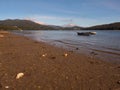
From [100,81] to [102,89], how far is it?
96 centimetres

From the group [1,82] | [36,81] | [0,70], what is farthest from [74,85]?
[0,70]

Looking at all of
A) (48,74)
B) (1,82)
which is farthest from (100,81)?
(1,82)

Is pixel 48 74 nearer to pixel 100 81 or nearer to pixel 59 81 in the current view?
pixel 59 81

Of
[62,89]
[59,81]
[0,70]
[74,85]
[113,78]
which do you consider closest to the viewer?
[62,89]

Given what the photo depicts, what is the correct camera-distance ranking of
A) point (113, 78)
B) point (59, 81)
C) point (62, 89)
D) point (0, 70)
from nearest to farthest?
point (62, 89), point (59, 81), point (113, 78), point (0, 70)

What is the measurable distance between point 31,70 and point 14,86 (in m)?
2.42

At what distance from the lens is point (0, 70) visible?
8.80m

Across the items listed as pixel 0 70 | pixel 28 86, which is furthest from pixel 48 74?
pixel 0 70

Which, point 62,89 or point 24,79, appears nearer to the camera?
point 62,89

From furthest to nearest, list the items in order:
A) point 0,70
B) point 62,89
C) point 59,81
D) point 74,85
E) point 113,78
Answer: point 0,70 → point 113,78 → point 59,81 → point 74,85 → point 62,89

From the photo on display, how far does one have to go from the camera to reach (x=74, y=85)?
6.87 metres

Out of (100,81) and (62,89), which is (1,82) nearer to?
(62,89)

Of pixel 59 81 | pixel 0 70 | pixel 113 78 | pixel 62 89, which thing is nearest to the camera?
pixel 62 89

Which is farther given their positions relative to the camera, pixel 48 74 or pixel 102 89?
pixel 48 74
